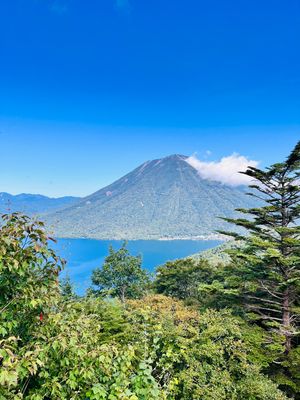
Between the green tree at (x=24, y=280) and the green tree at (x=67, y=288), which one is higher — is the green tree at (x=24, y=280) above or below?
above

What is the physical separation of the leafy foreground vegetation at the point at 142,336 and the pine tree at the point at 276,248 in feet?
0.12

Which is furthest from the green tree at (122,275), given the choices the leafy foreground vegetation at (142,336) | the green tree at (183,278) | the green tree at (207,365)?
the green tree at (207,365)

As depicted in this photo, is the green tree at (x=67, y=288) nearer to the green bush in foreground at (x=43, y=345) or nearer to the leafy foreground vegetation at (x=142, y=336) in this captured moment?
the leafy foreground vegetation at (x=142, y=336)

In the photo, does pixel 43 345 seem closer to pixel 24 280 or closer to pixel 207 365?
pixel 24 280

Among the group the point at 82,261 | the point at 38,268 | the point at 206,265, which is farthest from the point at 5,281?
the point at 82,261

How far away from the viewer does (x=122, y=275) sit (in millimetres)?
24312

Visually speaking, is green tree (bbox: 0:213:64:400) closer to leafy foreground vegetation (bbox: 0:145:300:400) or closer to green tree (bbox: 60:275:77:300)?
leafy foreground vegetation (bbox: 0:145:300:400)

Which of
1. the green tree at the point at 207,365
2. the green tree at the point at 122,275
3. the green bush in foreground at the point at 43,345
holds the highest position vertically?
the green bush in foreground at the point at 43,345

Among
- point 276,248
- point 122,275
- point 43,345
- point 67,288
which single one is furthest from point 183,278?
point 43,345

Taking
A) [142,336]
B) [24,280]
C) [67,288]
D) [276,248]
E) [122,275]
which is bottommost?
[122,275]

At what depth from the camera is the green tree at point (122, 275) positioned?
24.2 meters

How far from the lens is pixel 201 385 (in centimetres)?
482

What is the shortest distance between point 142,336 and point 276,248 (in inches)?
270

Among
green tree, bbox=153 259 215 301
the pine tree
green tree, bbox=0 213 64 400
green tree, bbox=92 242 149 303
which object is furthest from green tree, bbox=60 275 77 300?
green tree, bbox=92 242 149 303
